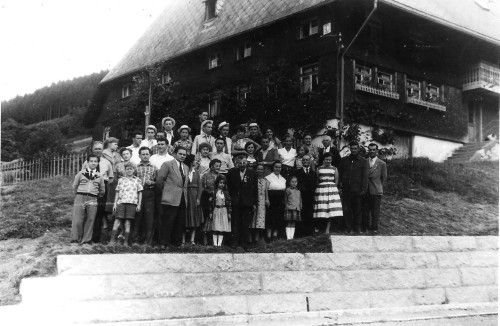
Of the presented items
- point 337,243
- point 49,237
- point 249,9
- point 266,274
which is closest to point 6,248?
point 49,237

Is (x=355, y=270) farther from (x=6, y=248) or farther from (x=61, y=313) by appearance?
(x=6, y=248)

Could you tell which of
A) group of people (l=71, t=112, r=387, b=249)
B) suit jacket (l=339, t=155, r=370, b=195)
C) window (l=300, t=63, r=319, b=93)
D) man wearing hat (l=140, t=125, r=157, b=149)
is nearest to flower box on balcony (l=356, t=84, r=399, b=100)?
window (l=300, t=63, r=319, b=93)

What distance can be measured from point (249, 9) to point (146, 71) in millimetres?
4730

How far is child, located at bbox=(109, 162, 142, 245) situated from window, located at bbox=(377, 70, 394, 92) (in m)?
13.3

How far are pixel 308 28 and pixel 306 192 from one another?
36.9ft

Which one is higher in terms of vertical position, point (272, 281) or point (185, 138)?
point (185, 138)

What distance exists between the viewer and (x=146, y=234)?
27.7ft

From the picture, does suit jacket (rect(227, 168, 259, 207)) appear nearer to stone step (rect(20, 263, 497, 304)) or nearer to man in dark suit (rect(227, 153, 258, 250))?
man in dark suit (rect(227, 153, 258, 250))

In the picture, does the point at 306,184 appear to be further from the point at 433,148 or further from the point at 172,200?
the point at 433,148

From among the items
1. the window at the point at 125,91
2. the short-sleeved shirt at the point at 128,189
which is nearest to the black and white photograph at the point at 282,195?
the short-sleeved shirt at the point at 128,189

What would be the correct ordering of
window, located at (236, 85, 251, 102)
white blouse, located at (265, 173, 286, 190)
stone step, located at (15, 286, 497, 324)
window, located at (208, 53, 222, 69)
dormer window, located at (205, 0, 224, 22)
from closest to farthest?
stone step, located at (15, 286, 497, 324), white blouse, located at (265, 173, 286, 190), window, located at (236, 85, 251, 102), window, located at (208, 53, 222, 69), dormer window, located at (205, 0, 224, 22)

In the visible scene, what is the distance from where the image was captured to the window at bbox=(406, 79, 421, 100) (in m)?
20.9

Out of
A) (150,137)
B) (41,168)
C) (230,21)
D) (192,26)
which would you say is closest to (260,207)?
(150,137)

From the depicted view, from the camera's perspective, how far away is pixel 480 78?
22969mm
